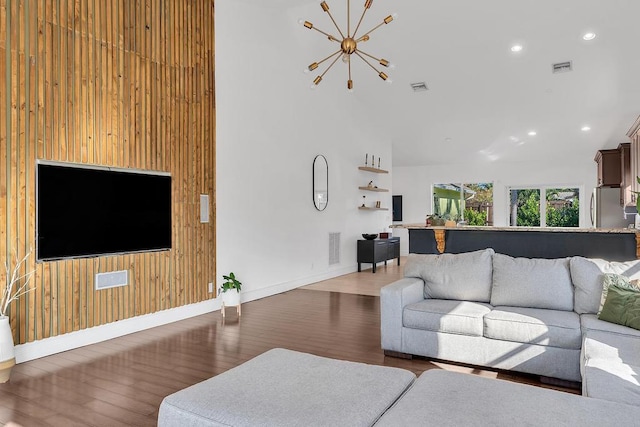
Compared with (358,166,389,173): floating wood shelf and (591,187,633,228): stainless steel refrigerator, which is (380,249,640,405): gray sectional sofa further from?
(591,187,633,228): stainless steel refrigerator

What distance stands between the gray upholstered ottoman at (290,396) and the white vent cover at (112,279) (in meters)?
2.71

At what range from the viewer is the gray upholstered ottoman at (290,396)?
1637 millimetres

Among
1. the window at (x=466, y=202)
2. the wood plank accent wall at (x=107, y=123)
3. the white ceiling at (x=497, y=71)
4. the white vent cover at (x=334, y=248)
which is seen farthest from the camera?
the window at (x=466, y=202)

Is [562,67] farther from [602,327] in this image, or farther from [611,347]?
[611,347]

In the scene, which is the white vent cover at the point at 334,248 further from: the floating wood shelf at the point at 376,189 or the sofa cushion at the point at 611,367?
the sofa cushion at the point at 611,367

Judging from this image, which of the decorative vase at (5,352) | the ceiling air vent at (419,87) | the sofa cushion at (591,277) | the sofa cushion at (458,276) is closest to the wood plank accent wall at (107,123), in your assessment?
the decorative vase at (5,352)

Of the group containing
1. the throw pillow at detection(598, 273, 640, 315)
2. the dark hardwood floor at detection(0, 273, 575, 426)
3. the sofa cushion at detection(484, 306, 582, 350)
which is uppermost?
the throw pillow at detection(598, 273, 640, 315)

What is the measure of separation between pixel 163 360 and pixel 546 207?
1033 cm

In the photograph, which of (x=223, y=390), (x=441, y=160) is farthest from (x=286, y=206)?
(x=441, y=160)

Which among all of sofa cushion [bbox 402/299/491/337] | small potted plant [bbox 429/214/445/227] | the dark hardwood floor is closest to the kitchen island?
small potted plant [bbox 429/214/445/227]

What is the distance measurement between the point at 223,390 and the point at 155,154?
3.52m

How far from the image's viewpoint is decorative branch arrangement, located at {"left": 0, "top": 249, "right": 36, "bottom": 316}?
11.3 ft

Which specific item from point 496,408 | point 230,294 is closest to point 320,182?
point 230,294

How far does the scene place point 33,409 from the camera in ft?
8.91
